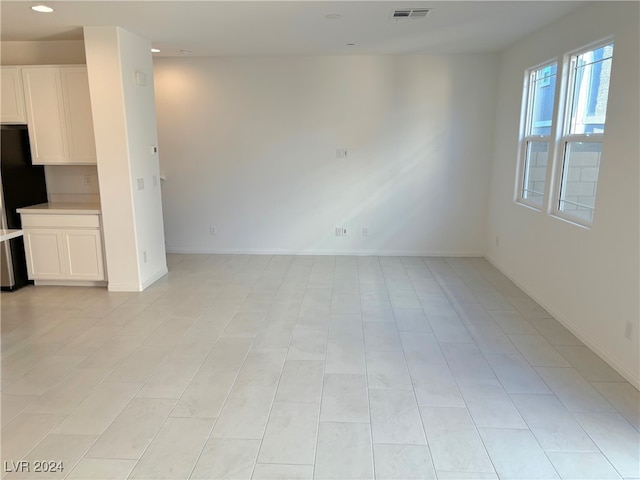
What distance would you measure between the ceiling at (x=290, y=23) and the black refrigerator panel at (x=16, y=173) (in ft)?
3.28

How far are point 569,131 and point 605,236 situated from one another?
1183 millimetres

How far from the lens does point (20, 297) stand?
444 cm

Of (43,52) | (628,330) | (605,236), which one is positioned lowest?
(628,330)

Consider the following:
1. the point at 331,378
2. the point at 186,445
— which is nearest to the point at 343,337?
the point at 331,378

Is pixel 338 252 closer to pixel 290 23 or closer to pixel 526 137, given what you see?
pixel 526 137

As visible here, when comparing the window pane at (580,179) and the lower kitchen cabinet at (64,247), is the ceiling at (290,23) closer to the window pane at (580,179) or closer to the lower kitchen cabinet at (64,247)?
the window pane at (580,179)

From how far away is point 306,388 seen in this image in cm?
278

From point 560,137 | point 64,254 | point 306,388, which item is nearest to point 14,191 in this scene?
point 64,254

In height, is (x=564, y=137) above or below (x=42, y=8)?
below

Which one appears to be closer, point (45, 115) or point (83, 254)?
point (45, 115)

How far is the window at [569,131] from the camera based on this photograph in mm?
3414

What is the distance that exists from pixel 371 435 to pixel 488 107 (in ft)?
15.6

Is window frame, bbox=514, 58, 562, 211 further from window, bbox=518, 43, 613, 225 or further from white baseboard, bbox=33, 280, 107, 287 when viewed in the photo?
white baseboard, bbox=33, 280, 107, 287

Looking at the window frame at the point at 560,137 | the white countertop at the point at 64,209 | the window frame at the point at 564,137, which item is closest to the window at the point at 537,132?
the window frame at the point at 560,137
